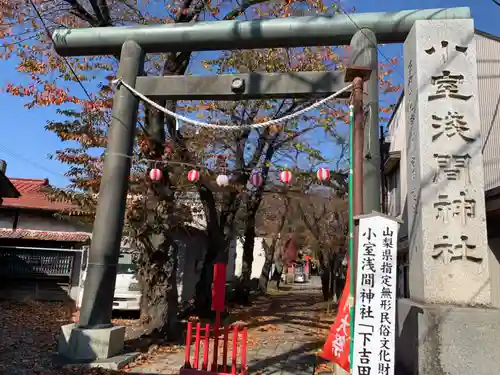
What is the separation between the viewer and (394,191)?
17609 mm

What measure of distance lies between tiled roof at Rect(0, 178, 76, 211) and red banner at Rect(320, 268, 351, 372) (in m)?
Answer: 14.8

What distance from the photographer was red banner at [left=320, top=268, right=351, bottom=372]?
5.57 metres

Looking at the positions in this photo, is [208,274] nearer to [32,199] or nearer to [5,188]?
[5,188]

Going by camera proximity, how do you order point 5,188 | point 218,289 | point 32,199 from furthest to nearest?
point 32,199 → point 5,188 → point 218,289

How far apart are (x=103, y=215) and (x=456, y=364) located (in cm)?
647

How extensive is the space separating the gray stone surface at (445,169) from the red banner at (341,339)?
1.06 meters

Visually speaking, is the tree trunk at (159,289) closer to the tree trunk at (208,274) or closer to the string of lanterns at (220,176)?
the string of lanterns at (220,176)

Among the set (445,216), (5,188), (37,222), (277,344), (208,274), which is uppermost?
(5,188)

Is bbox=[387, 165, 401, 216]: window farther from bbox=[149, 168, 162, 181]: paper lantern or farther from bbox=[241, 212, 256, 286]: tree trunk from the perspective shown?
bbox=[149, 168, 162, 181]: paper lantern

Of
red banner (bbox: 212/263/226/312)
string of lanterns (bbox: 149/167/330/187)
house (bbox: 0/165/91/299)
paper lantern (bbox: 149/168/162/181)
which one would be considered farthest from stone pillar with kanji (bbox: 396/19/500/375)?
house (bbox: 0/165/91/299)

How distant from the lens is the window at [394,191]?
16.9 meters

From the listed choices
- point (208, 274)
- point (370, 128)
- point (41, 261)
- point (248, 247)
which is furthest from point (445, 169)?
point (248, 247)

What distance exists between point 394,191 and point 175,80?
11826mm

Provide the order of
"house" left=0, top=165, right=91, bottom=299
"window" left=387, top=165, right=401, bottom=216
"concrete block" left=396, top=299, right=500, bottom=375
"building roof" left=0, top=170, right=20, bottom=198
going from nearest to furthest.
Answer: "concrete block" left=396, top=299, right=500, bottom=375, "building roof" left=0, top=170, right=20, bottom=198, "window" left=387, top=165, right=401, bottom=216, "house" left=0, top=165, right=91, bottom=299
